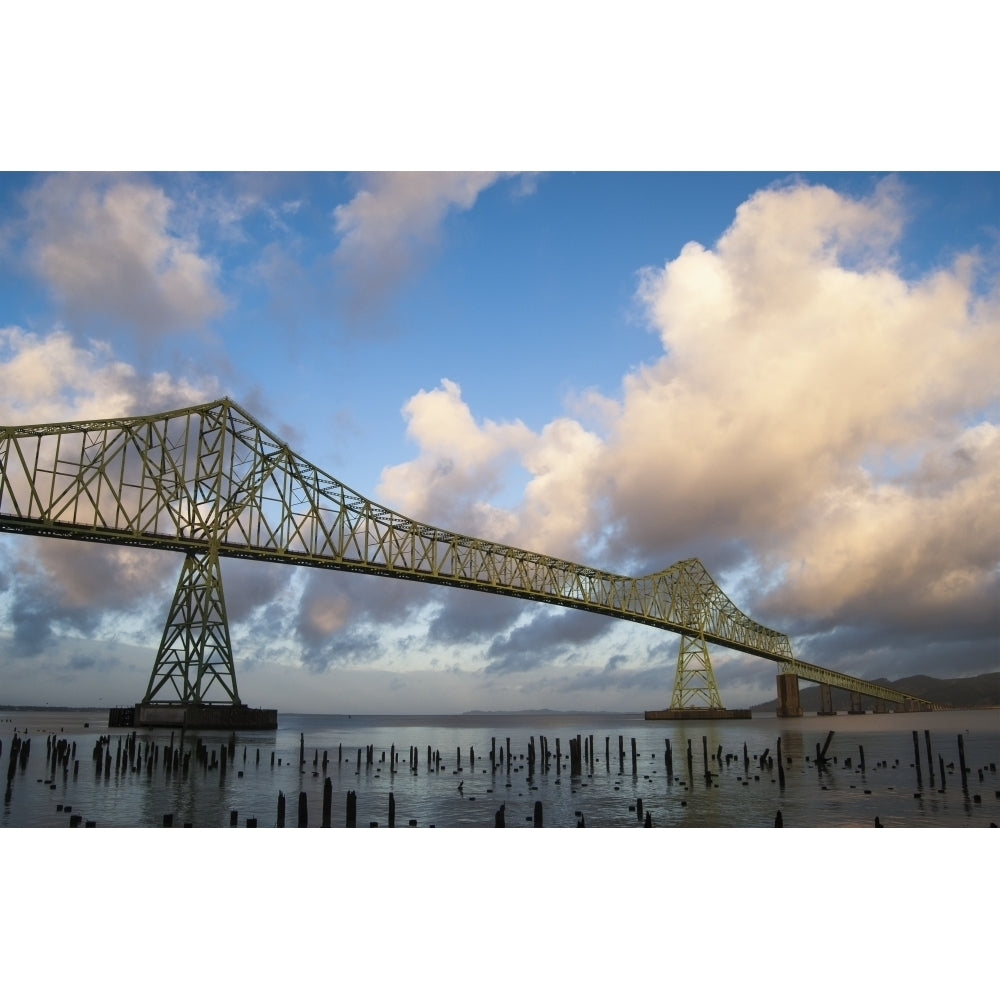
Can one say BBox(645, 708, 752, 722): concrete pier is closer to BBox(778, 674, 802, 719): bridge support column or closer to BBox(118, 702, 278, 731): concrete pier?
BBox(778, 674, 802, 719): bridge support column

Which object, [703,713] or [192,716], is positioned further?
[703,713]

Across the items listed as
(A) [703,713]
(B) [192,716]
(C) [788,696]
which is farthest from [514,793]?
(C) [788,696]

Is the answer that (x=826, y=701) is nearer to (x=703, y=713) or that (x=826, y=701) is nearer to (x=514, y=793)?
(x=703, y=713)

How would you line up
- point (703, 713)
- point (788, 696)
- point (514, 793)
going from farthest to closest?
point (788, 696) → point (703, 713) → point (514, 793)

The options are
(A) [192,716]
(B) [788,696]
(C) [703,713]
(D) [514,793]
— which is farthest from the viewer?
(B) [788,696]

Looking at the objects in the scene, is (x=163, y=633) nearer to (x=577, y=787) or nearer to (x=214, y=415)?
(x=214, y=415)

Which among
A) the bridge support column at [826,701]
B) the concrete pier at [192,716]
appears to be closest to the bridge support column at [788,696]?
the bridge support column at [826,701]

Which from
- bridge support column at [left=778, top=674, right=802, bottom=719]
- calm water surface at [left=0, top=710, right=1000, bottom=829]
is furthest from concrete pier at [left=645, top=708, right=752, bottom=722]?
calm water surface at [left=0, top=710, right=1000, bottom=829]

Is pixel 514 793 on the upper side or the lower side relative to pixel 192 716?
lower

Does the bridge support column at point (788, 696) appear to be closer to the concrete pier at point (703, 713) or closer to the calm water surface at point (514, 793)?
the concrete pier at point (703, 713)
